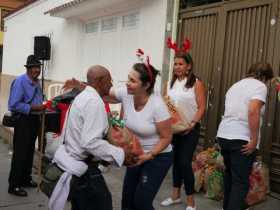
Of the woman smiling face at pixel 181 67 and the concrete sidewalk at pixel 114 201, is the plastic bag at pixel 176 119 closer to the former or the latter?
the woman smiling face at pixel 181 67

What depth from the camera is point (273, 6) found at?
535cm

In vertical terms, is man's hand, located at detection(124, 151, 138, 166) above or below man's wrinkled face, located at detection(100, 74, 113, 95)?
below

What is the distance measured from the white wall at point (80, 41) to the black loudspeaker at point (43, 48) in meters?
0.20

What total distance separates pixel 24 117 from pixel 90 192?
2600mm

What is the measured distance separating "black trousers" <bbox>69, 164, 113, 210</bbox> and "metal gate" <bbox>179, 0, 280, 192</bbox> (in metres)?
2.91

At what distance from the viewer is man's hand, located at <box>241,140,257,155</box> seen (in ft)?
13.2

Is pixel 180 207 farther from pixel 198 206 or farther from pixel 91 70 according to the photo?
pixel 91 70

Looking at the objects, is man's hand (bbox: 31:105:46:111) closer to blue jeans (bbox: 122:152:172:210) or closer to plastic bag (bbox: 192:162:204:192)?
blue jeans (bbox: 122:152:172:210)

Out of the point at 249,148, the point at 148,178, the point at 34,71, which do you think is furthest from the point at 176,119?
the point at 34,71

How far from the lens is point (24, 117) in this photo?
5410mm

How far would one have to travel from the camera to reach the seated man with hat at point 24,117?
208 inches

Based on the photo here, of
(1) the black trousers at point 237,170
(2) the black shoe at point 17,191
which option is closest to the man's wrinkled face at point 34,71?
(2) the black shoe at point 17,191

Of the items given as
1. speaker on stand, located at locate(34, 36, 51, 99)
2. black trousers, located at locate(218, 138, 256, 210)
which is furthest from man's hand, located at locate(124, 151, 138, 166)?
speaker on stand, located at locate(34, 36, 51, 99)

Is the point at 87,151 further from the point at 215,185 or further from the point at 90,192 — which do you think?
the point at 215,185
